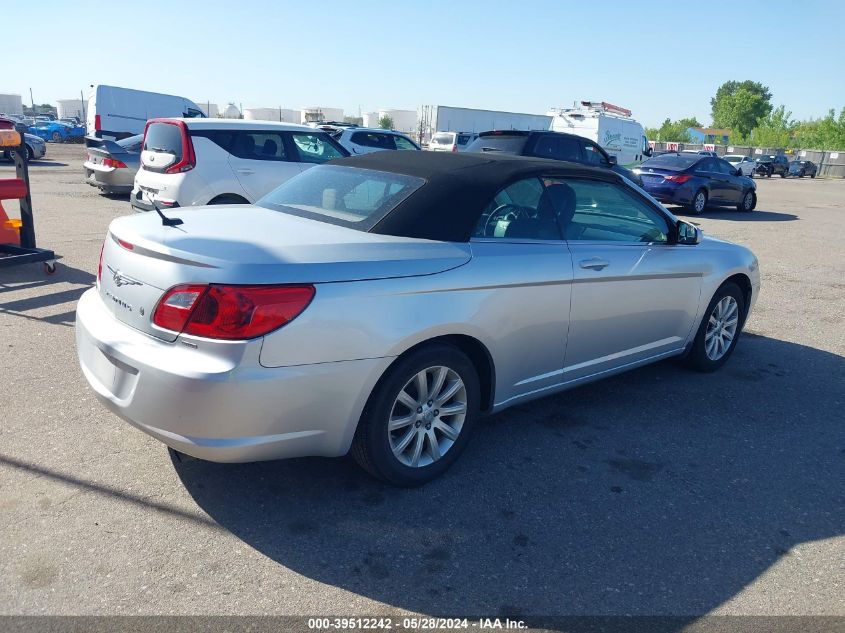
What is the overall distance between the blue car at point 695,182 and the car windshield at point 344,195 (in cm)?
1419

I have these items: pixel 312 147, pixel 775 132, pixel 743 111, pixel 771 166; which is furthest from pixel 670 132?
pixel 312 147

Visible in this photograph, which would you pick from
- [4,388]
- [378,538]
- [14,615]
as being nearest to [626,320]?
[378,538]

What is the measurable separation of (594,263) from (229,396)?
7.59 ft

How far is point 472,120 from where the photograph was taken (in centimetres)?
4012

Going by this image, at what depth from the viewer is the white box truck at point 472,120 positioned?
38875mm

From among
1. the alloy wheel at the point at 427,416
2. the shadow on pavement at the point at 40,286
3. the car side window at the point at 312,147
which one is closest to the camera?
the alloy wheel at the point at 427,416

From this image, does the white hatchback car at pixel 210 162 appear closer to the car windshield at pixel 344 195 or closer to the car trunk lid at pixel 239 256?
the car windshield at pixel 344 195

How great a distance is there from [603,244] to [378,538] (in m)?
2.28

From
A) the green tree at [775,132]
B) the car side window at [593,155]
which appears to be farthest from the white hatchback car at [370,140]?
the green tree at [775,132]

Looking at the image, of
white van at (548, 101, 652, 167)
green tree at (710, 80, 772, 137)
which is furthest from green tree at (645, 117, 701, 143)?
white van at (548, 101, 652, 167)

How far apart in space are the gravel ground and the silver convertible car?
13.6 inches

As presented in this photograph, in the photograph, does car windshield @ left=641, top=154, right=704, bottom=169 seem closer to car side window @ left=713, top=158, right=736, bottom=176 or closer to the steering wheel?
car side window @ left=713, top=158, right=736, bottom=176

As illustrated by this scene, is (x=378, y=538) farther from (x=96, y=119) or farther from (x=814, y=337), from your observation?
(x=96, y=119)

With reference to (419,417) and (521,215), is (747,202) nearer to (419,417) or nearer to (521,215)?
(521,215)
